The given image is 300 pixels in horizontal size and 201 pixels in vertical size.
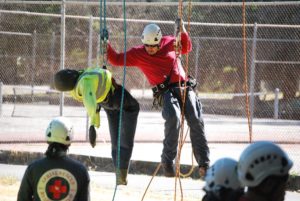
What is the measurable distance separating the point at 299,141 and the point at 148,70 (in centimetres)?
1033

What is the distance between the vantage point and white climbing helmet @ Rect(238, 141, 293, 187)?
3.72 metres

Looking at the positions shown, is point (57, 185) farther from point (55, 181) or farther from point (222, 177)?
point (222, 177)

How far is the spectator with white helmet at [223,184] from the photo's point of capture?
387 cm

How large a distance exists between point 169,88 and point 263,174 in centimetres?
484

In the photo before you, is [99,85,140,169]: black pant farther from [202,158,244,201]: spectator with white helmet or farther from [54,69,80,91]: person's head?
[202,158,244,201]: spectator with white helmet

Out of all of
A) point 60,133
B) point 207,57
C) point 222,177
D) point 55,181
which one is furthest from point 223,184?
point 207,57

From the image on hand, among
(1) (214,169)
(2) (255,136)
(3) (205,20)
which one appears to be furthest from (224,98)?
(1) (214,169)

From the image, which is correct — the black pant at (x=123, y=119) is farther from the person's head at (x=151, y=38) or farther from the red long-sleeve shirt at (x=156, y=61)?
the person's head at (x=151, y=38)

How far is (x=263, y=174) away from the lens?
12.2ft

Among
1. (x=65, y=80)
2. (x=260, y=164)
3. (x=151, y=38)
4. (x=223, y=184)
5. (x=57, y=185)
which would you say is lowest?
(x=57, y=185)

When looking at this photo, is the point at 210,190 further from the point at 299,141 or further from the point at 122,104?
the point at 299,141

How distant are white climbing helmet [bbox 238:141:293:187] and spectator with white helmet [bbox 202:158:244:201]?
0.10m

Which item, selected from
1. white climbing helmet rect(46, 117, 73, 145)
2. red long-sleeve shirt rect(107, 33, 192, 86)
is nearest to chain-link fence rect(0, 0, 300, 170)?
red long-sleeve shirt rect(107, 33, 192, 86)

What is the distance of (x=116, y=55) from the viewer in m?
8.50
